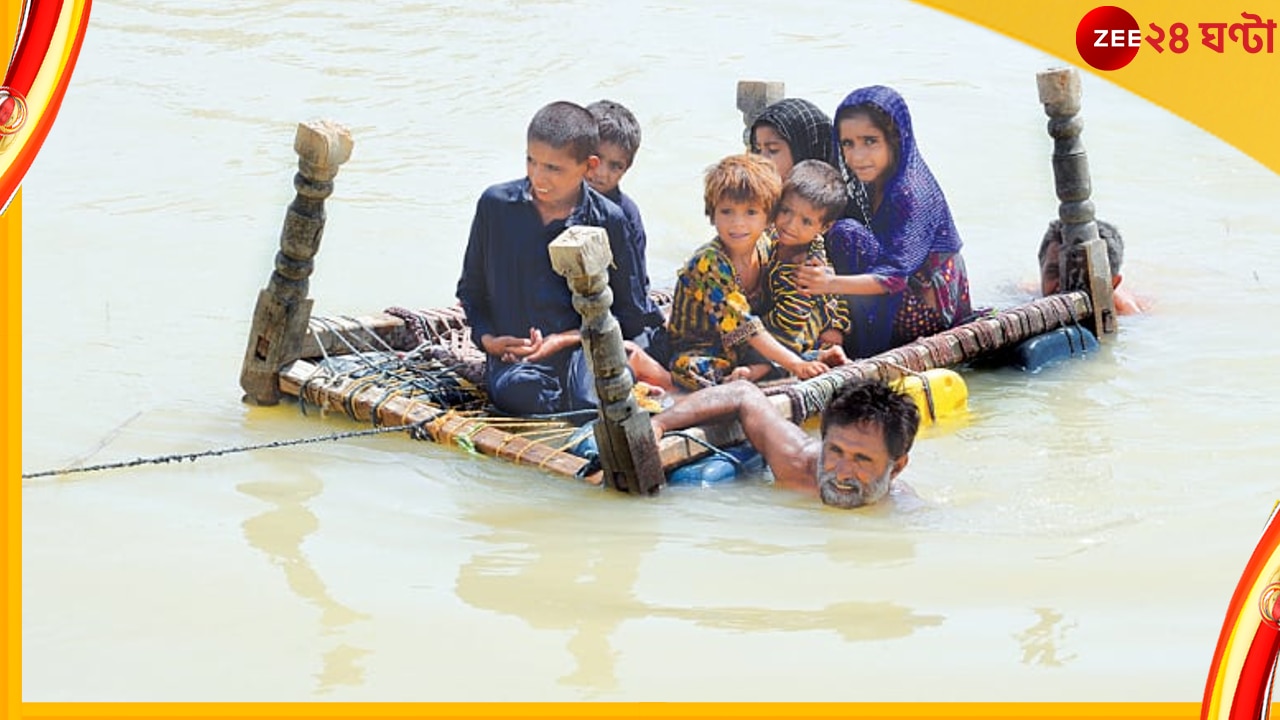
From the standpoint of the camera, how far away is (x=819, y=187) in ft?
21.3

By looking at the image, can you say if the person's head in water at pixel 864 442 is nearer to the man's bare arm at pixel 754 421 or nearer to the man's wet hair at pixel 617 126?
the man's bare arm at pixel 754 421

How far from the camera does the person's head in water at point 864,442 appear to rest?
555cm

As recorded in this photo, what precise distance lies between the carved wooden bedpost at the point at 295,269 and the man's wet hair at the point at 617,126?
34.9 inches

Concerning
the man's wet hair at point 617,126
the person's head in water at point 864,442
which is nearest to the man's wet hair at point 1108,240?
the man's wet hair at point 617,126

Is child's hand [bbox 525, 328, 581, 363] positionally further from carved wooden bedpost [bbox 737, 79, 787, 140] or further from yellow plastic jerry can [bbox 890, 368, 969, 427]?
carved wooden bedpost [bbox 737, 79, 787, 140]

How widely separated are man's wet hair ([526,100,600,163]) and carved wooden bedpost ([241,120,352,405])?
682mm

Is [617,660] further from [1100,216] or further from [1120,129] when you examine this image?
[1120,129]

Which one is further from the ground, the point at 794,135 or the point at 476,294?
the point at 794,135

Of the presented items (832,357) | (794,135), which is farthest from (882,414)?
(794,135)

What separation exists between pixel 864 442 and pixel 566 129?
4.53 ft

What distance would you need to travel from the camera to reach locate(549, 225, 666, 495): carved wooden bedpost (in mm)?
5422

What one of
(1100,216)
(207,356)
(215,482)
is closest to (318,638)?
(215,482)

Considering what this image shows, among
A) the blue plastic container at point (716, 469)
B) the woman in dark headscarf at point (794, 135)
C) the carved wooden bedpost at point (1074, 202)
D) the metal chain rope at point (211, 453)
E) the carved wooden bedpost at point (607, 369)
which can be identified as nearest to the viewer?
the carved wooden bedpost at point (607, 369)

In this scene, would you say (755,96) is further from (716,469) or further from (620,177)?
(716,469)
